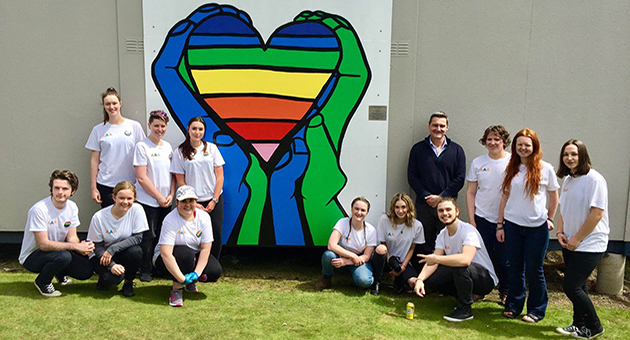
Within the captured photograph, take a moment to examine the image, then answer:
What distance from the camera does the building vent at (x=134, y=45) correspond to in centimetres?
400

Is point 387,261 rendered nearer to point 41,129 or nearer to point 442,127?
point 442,127

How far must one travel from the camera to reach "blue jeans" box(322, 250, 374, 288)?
142 inches

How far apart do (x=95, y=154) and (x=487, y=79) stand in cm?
366

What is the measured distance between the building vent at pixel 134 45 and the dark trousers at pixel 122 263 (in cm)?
186

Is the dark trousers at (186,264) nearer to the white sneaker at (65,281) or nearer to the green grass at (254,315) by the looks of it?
the green grass at (254,315)

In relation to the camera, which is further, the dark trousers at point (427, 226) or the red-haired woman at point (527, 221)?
the dark trousers at point (427, 226)

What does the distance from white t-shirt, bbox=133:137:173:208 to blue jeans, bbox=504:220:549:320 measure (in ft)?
9.37

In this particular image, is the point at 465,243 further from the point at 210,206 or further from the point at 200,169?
the point at 200,169

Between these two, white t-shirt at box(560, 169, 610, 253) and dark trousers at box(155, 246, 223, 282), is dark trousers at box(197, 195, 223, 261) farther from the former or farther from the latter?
white t-shirt at box(560, 169, 610, 253)

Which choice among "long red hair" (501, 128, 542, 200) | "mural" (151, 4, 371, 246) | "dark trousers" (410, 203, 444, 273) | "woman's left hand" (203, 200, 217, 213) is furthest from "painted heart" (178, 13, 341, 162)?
"long red hair" (501, 128, 542, 200)

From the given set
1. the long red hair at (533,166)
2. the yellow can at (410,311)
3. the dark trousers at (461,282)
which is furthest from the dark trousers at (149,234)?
the long red hair at (533,166)

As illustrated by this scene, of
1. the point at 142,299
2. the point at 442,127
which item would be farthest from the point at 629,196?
the point at 142,299

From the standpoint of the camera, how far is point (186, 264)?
11.0ft

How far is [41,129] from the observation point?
13.4ft
